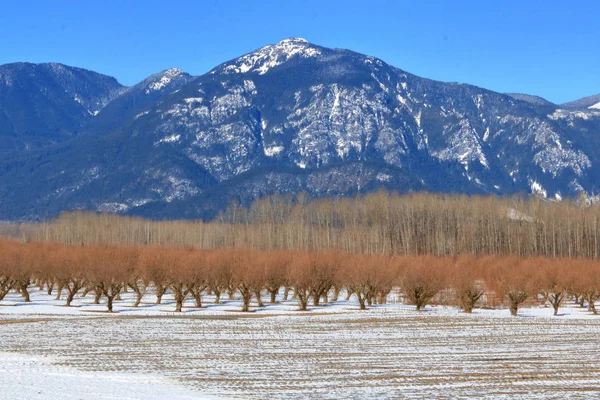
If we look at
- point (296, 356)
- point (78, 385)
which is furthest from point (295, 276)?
point (78, 385)

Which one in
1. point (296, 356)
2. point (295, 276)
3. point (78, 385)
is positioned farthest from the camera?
point (295, 276)

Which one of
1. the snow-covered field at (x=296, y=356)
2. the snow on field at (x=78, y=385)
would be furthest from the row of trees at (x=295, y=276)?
the snow on field at (x=78, y=385)

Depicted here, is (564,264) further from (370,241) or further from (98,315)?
(370,241)

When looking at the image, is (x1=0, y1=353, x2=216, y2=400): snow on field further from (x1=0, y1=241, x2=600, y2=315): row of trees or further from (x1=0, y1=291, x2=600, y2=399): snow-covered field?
(x1=0, y1=241, x2=600, y2=315): row of trees

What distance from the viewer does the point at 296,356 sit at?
51906 millimetres

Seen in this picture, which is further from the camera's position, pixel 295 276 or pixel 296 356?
pixel 295 276

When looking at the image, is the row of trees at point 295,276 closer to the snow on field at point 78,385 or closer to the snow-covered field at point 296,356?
the snow-covered field at point 296,356

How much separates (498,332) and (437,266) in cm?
4584

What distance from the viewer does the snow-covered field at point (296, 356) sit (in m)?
39.0

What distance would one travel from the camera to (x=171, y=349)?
5550 cm

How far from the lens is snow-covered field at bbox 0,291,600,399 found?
39.0 metres

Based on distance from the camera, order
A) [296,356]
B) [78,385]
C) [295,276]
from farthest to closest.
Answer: [295,276] → [296,356] → [78,385]

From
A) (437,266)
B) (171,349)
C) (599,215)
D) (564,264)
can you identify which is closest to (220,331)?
(171,349)

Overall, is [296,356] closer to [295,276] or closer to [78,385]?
[78,385]
